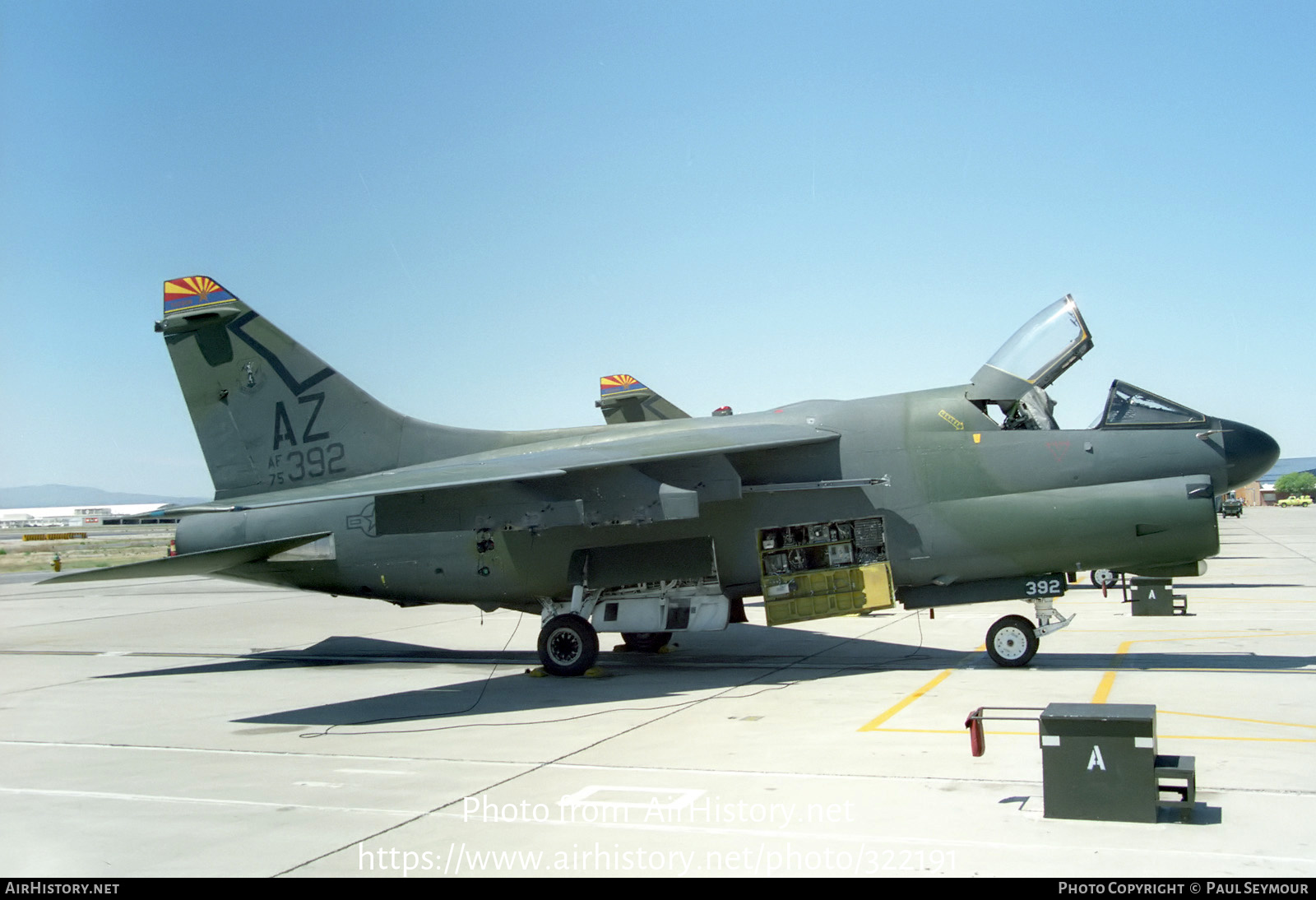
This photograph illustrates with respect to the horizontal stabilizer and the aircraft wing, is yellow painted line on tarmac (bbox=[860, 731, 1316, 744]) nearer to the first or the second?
the aircraft wing

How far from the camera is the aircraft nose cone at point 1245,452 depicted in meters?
12.2

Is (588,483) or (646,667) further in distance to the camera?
(646,667)

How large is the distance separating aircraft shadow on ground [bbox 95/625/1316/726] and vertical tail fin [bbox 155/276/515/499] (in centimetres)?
316

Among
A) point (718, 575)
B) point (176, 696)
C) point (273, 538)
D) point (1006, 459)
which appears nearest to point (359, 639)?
point (273, 538)

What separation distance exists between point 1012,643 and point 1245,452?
3590mm

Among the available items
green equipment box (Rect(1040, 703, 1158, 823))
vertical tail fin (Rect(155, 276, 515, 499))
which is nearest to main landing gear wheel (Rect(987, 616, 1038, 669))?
green equipment box (Rect(1040, 703, 1158, 823))

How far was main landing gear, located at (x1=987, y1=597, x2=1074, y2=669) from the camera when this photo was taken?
12641mm

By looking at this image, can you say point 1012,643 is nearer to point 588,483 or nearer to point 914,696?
point 914,696

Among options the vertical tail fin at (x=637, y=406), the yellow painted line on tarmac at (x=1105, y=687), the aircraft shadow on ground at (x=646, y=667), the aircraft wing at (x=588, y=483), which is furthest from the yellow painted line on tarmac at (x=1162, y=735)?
the vertical tail fin at (x=637, y=406)

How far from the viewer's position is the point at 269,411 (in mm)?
15758

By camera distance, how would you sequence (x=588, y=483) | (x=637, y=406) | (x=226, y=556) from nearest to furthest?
(x=588, y=483), (x=226, y=556), (x=637, y=406)

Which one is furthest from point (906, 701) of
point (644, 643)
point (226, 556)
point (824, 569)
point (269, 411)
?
point (269, 411)

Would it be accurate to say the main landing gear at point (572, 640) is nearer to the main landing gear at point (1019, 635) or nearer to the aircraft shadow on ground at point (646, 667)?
the aircraft shadow on ground at point (646, 667)
